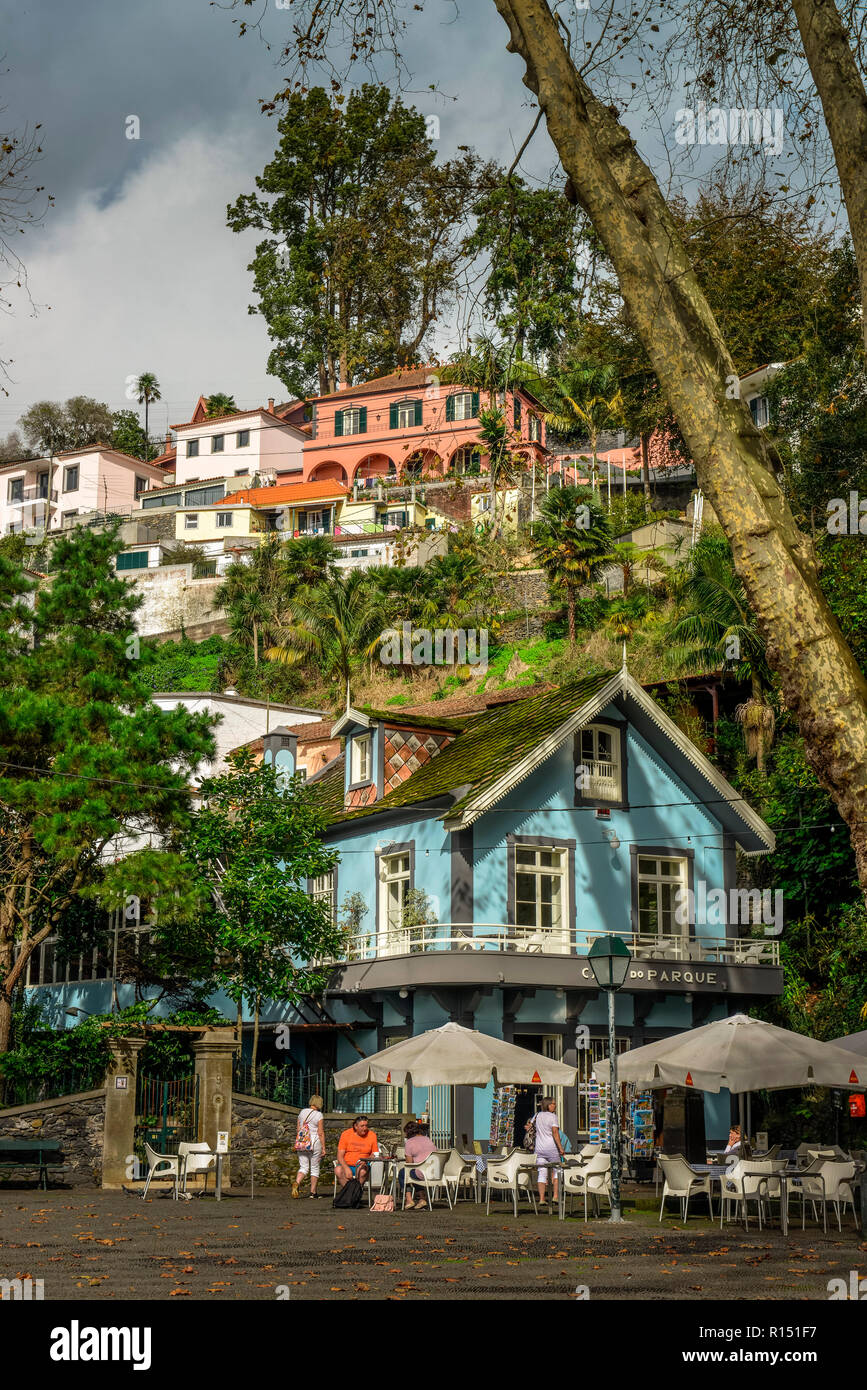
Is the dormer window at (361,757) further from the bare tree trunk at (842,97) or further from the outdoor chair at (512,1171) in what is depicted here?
the bare tree trunk at (842,97)

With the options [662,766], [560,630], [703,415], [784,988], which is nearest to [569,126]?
[703,415]

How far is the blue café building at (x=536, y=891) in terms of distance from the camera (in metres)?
27.6

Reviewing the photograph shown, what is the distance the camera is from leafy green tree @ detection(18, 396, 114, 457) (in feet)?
315

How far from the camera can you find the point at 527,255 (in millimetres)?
13508

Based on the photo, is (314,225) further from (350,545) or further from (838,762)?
(838,762)

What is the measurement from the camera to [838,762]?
920 cm

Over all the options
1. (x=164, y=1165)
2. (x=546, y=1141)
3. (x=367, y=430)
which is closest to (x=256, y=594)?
(x=367, y=430)

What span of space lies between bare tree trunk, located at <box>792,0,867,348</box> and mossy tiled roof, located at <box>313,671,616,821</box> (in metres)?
18.7

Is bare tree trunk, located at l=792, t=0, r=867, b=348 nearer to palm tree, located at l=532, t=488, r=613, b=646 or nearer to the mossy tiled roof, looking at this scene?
the mossy tiled roof

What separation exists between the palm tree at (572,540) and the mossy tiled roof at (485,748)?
1656cm

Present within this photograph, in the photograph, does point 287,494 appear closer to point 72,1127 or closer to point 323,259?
point 323,259

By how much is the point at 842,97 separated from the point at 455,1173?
15.3m

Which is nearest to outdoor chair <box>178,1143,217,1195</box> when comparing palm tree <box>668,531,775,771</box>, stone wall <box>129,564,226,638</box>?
palm tree <box>668,531,775,771</box>

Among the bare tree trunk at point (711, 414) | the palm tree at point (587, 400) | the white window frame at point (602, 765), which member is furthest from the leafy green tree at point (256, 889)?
the palm tree at point (587, 400)
